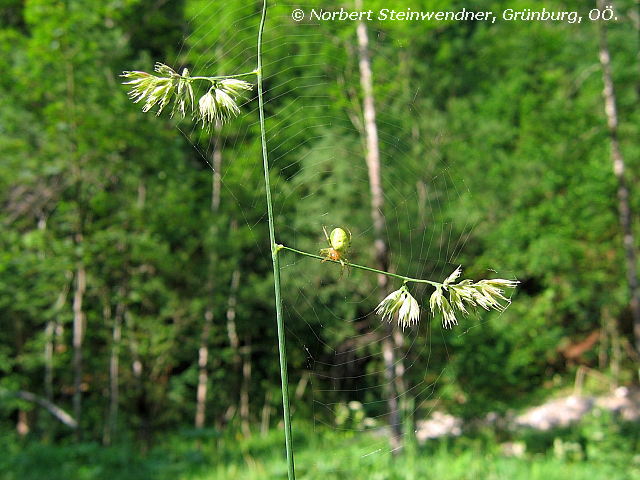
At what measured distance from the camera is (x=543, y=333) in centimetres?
969

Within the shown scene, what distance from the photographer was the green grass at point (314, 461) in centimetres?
427

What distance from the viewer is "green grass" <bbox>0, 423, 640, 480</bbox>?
4.27 metres

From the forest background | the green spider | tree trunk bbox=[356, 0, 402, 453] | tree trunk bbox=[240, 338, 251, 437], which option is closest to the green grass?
the forest background

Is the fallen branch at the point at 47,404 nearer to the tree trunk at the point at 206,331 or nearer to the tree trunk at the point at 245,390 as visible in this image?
the tree trunk at the point at 206,331

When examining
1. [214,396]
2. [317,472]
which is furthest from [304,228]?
[214,396]

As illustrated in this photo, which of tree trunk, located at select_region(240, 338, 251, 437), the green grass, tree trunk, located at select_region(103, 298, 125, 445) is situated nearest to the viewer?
the green grass

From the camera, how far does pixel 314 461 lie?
14.5 ft

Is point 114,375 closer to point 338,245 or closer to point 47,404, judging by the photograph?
point 47,404

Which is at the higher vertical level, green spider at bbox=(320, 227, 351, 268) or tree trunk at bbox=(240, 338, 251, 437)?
green spider at bbox=(320, 227, 351, 268)

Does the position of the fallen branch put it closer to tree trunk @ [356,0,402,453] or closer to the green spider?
tree trunk @ [356,0,402,453]

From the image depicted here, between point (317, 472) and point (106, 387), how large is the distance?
4130mm

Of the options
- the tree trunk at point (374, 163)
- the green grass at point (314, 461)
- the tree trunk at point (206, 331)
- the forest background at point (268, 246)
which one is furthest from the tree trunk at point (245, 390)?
the tree trunk at point (374, 163)

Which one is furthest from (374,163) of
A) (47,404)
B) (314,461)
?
(47,404)

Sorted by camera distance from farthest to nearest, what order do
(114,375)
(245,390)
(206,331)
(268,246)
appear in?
(245,390), (206,331), (114,375), (268,246)
